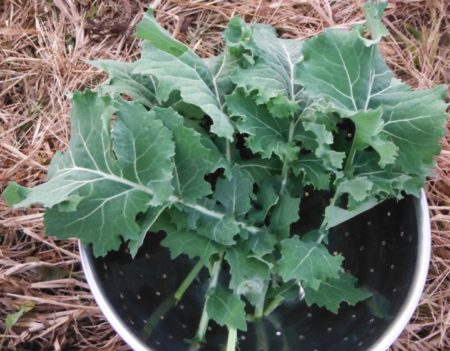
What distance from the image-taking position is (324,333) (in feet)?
3.60

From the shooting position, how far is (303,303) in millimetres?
1146

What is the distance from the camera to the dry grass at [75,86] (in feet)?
4.15

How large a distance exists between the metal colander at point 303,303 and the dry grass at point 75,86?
0.62 feet

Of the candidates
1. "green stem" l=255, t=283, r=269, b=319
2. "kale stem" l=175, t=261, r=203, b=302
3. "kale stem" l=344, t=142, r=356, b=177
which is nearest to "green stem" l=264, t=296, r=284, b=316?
"green stem" l=255, t=283, r=269, b=319

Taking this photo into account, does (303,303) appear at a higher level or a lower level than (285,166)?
lower

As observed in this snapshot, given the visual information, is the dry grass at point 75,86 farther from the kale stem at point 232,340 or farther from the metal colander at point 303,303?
the kale stem at point 232,340

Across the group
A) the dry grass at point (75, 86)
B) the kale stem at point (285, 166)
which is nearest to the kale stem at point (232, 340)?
the kale stem at point (285, 166)

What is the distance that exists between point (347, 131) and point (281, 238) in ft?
0.61

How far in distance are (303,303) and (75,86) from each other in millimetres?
632

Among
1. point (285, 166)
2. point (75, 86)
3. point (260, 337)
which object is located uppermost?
point (285, 166)

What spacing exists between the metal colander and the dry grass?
7.4 inches

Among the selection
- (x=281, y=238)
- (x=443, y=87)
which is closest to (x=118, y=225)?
(x=281, y=238)

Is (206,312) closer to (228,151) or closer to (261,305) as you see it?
(261,305)

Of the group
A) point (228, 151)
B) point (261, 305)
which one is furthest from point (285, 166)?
point (261, 305)
